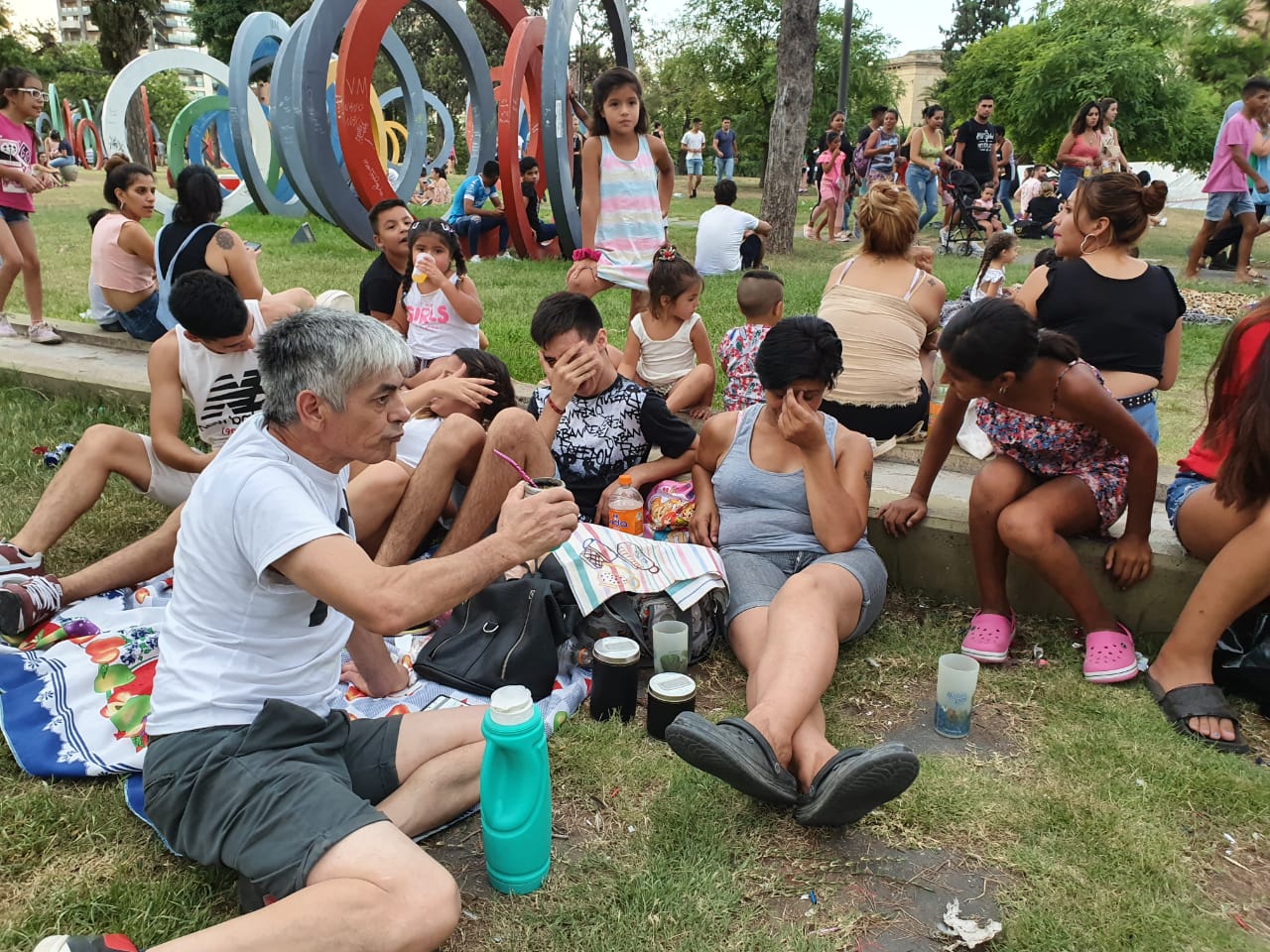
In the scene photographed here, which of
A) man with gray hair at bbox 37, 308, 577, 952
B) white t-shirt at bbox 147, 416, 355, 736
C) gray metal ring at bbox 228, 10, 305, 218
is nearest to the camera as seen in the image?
man with gray hair at bbox 37, 308, 577, 952

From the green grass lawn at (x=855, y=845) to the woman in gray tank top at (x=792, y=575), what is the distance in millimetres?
163

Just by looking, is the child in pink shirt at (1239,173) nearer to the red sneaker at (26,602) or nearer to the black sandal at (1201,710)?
the black sandal at (1201,710)

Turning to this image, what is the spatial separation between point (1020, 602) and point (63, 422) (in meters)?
5.00

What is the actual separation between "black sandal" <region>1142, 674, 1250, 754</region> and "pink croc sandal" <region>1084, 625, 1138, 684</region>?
0.16 meters

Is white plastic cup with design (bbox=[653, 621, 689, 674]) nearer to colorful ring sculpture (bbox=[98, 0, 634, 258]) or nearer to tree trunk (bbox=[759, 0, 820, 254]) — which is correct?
colorful ring sculpture (bbox=[98, 0, 634, 258])

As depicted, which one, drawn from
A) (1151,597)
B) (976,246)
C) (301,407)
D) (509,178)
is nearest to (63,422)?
(301,407)

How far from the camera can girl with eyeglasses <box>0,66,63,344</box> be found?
6.13 meters

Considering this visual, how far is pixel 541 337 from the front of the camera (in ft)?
11.1

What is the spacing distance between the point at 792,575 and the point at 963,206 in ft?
31.2

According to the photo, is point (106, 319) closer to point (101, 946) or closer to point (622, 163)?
point (622, 163)

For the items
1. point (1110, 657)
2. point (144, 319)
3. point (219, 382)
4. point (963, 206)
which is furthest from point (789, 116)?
point (1110, 657)

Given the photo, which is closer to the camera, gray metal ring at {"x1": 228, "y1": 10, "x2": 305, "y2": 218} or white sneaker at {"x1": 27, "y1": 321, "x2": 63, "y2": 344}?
white sneaker at {"x1": 27, "y1": 321, "x2": 63, "y2": 344}

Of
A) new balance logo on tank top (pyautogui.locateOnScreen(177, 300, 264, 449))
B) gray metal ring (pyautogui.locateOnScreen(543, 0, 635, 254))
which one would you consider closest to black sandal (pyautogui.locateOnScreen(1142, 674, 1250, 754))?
new balance logo on tank top (pyautogui.locateOnScreen(177, 300, 264, 449))

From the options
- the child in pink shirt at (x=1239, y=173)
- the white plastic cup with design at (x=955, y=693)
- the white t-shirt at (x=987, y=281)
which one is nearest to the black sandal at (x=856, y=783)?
the white plastic cup with design at (x=955, y=693)
